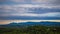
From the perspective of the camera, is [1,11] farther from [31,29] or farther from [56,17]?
[56,17]

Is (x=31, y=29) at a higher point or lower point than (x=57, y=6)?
lower

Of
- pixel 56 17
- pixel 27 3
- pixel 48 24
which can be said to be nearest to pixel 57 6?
pixel 56 17

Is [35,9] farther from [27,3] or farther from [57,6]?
[57,6]

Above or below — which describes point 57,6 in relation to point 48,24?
above

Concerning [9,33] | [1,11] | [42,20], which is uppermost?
[1,11]

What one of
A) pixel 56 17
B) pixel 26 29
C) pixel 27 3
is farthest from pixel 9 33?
pixel 56 17

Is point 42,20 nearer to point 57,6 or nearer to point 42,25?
A: point 42,25

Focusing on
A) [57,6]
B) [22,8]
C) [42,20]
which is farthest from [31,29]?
[57,6]
